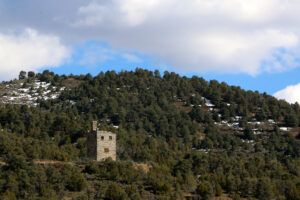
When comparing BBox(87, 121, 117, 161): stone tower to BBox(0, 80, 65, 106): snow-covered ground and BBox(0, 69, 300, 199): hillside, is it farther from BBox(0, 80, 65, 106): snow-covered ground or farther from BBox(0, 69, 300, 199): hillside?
BBox(0, 80, 65, 106): snow-covered ground

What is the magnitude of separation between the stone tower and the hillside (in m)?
2.06

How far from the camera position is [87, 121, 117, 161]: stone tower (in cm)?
7531

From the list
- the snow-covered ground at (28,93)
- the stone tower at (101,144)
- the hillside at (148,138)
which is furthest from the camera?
the snow-covered ground at (28,93)

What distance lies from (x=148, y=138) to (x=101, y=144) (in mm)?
43339

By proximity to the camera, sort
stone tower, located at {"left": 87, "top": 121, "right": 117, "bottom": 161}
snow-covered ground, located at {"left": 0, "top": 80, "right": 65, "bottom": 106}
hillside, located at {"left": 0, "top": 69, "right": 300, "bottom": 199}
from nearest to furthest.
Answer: hillside, located at {"left": 0, "top": 69, "right": 300, "bottom": 199}, stone tower, located at {"left": 87, "top": 121, "right": 117, "bottom": 161}, snow-covered ground, located at {"left": 0, "top": 80, "right": 65, "bottom": 106}

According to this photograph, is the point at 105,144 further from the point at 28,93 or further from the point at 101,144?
the point at 28,93

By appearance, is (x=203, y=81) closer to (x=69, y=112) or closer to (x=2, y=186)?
(x=69, y=112)

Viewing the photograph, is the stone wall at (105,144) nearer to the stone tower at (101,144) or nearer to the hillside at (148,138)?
the stone tower at (101,144)

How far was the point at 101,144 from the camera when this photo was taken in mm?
75625

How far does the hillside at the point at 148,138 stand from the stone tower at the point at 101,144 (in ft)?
6.74

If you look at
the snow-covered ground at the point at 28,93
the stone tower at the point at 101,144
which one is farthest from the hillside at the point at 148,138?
the stone tower at the point at 101,144

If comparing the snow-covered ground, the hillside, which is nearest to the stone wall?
the hillside

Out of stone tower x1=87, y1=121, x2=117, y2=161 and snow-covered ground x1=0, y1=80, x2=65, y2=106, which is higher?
snow-covered ground x1=0, y1=80, x2=65, y2=106

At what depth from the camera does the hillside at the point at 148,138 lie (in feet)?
229
